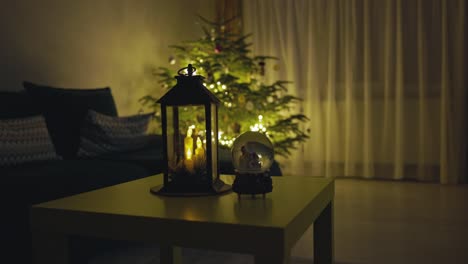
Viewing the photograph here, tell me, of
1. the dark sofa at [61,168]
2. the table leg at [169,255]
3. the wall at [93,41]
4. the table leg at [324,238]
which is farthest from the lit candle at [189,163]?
the wall at [93,41]

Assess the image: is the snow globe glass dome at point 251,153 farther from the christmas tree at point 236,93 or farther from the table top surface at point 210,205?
the christmas tree at point 236,93

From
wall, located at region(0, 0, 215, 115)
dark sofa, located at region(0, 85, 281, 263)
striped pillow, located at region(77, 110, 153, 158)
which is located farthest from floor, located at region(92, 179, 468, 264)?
wall, located at region(0, 0, 215, 115)

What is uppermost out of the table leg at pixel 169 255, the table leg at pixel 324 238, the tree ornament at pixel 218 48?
the tree ornament at pixel 218 48

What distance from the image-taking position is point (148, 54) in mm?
3963

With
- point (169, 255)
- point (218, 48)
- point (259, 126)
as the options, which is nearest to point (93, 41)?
point (218, 48)

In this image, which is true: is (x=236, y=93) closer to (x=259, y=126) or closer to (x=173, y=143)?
(x=259, y=126)

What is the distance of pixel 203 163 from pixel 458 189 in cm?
285

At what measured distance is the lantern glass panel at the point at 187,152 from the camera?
4.46ft

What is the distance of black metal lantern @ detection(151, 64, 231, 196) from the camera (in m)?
1.33

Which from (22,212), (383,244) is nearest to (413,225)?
(383,244)

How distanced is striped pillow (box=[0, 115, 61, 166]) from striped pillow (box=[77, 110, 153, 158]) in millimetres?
276

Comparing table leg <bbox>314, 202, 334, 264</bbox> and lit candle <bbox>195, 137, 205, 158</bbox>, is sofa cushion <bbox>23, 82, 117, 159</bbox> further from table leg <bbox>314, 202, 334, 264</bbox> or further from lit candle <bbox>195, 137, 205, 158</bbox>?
table leg <bbox>314, 202, 334, 264</bbox>

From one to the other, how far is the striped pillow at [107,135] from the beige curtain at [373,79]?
6.72ft

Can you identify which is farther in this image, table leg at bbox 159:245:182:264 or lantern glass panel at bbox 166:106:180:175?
table leg at bbox 159:245:182:264
